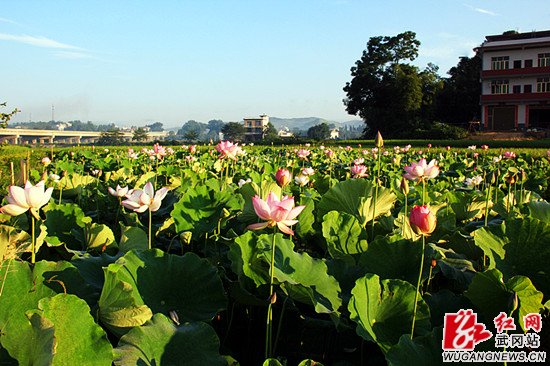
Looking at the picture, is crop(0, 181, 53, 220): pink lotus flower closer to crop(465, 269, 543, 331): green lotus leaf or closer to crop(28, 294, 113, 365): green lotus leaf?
crop(28, 294, 113, 365): green lotus leaf

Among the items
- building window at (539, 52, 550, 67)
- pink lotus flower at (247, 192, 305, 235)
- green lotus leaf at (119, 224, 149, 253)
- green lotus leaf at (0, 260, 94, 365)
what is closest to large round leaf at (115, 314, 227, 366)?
green lotus leaf at (0, 260, 94, 365)

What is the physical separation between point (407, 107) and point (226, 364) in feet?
95.4

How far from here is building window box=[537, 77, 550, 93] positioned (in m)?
27.6

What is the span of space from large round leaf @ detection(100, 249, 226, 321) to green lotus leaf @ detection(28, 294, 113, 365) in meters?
0.27

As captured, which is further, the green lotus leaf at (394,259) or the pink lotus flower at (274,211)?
the green lotus leaf at (394,259)

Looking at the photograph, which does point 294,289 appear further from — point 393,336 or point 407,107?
point 407,107

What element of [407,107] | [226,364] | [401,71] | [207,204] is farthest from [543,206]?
[401,71]

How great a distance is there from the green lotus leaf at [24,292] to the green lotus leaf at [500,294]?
29.1 inches

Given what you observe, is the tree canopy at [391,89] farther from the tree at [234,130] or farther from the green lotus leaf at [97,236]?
the tree at [234,130]

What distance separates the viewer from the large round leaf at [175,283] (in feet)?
3.31

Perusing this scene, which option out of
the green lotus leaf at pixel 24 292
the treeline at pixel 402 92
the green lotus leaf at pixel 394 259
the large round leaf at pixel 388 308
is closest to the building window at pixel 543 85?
the treeline at pixel 402 92

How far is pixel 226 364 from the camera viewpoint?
0.81m

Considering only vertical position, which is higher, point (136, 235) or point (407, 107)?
point (407, 107)

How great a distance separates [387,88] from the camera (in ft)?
99.6
